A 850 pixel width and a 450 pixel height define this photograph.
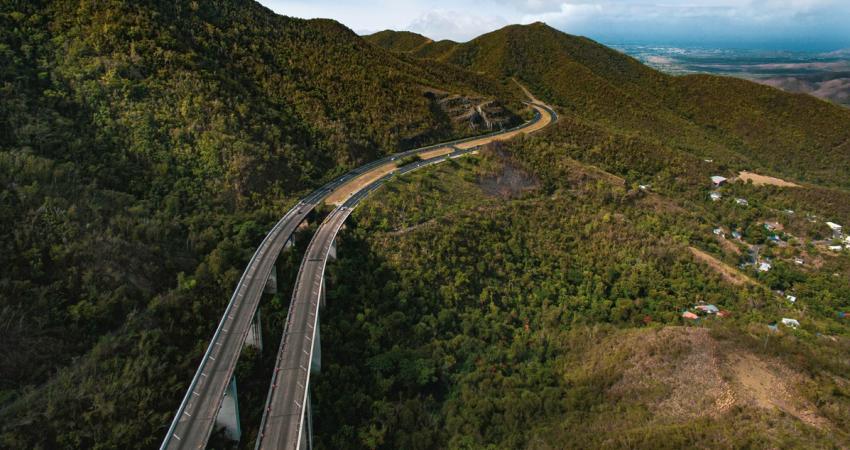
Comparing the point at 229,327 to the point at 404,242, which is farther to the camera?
the point at 404,242

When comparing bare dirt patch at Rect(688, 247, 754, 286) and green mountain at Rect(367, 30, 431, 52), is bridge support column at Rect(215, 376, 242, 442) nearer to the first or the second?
bare dirt patch at Rect(688, 247, 754, 286)

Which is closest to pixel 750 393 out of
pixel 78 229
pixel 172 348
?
pixel 172 348

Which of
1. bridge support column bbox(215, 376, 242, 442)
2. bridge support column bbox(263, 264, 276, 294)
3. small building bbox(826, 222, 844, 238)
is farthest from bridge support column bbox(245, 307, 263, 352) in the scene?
small building bbox(826, 222, 844, 238)

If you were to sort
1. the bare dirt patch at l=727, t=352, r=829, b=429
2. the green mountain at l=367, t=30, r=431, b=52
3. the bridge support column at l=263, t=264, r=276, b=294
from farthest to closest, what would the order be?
the green mountain at l=367, t=30, r=431, b=52
the bridge support column at l=263, t=264, r=276, b=294
the bare dirt patch at l=727, t=352, r=829, b=429

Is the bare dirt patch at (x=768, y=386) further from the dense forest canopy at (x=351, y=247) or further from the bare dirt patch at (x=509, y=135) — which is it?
the bare dirt patch at (x=509, y=135)

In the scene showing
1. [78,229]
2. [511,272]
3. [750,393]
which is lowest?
[750,393]

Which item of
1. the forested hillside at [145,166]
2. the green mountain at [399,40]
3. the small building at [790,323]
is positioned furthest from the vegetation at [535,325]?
the green mountain at [399,40]

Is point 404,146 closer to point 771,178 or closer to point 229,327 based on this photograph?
point 229,327
